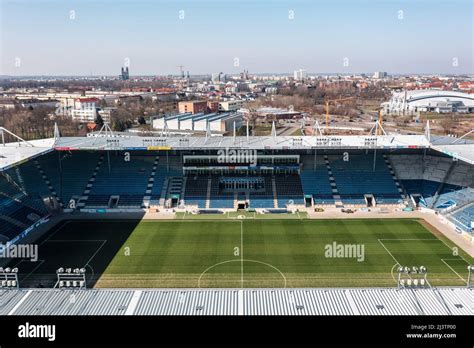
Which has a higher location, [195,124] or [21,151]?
[21,151]

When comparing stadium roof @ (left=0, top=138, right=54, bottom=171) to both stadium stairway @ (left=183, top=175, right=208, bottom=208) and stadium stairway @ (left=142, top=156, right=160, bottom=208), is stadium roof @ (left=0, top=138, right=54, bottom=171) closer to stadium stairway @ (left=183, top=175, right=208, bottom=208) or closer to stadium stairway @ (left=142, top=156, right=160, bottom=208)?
stadium stairway @ (left=142, top=156, right=160, bottom=208)

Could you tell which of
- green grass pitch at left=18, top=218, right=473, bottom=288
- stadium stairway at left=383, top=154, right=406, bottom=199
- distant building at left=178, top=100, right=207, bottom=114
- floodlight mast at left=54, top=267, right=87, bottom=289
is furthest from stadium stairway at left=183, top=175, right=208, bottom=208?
distant building at left=178, top=100, right=207, bottom=114

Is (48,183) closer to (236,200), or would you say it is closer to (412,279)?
(236,200)

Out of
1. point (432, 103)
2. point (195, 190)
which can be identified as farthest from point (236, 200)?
point (432, 103)

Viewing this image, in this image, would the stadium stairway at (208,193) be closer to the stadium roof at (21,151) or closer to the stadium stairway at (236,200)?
the stadium stairway at (236,200)
